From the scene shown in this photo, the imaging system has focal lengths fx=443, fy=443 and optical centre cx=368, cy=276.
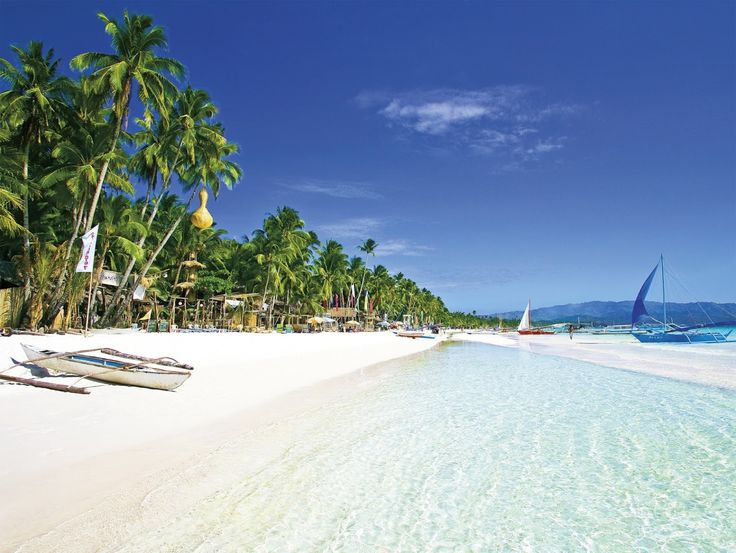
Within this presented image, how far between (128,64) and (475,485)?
2185 centimetres

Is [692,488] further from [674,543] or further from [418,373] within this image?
[418,373]

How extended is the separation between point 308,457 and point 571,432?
4.62 metres

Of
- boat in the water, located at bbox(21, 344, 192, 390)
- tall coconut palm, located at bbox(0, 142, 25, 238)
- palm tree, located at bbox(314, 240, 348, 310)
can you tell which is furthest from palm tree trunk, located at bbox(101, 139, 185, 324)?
palm tree, located at bbox(314, 240, 348, 310)

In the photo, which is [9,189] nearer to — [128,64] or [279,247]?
[128,64]

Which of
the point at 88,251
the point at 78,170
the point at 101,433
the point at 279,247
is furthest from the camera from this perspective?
the point at 279,247

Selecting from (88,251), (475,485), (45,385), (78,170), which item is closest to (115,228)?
(78,170)

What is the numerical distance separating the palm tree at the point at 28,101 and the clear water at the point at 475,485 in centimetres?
1791

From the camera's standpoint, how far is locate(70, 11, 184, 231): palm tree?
1944 centimetres

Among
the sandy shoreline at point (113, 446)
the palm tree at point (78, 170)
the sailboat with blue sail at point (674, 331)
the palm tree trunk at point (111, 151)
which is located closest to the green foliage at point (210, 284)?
the palm tree at point (78, 170)

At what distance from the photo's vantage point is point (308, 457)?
5.81m

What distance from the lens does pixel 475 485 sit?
16.7 ft

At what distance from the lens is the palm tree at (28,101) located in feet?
60.4

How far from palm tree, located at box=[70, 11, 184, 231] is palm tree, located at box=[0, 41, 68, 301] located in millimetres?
1610

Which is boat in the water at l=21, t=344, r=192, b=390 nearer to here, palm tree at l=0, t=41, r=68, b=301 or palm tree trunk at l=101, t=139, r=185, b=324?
palm tree at l=0, t=41, r=68, b=301
